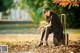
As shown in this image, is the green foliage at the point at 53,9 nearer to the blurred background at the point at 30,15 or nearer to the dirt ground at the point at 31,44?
the blurred background at the point at 30,15

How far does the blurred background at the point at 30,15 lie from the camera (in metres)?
8.57

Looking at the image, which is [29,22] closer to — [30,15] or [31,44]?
[30,15]

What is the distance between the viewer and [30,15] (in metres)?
9.86

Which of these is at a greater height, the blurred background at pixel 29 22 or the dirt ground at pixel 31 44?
the blurred background at pixel 29 22

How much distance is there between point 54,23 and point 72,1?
0.52m

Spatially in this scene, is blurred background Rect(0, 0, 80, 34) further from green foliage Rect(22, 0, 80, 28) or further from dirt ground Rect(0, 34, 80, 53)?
dirt ground Rect(0, 34, 80, 53)

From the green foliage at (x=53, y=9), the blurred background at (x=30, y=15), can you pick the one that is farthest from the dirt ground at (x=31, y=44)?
the green foliage at (x=53, y=9)

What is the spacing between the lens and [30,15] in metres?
9.86

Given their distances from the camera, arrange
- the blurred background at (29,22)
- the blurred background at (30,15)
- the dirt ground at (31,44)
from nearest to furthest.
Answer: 1. the dirt ground at (31,44)
2. the blurred background at (29,22)
3. the blurred background at (30,15)

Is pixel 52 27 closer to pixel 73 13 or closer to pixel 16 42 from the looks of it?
pixel 16 42

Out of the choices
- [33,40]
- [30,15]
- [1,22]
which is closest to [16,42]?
[33,40]

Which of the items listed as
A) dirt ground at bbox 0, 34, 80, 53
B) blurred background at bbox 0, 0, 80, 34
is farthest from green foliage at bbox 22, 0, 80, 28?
dirt ground at bbox 0, 34, 80, 53

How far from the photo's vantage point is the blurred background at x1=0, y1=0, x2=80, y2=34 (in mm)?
8570

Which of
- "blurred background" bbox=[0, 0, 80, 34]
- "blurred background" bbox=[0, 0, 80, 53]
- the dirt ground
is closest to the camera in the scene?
the dirt ground
